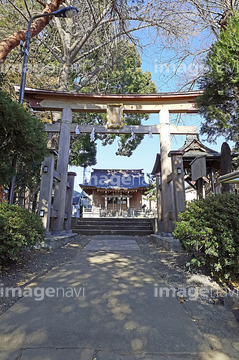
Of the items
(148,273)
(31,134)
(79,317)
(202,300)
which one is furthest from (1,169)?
(202,300)

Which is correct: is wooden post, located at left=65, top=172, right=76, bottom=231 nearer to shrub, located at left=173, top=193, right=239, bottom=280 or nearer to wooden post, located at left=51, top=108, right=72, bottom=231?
wooden post, located at left=51, top=108, right=72, bottom=231

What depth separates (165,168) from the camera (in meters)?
7.66

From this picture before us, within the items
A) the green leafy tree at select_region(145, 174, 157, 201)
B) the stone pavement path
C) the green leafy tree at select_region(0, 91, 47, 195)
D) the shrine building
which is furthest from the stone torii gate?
the green leafy tree at select_region(145, 174, 157, 201)

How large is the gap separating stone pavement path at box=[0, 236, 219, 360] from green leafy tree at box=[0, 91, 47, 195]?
214 centimetres

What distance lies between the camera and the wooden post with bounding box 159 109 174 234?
6878mm

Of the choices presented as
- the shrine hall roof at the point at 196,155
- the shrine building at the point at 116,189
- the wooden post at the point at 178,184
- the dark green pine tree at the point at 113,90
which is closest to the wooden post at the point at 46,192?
the wooden post at the point at 178,184

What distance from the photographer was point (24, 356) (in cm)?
148

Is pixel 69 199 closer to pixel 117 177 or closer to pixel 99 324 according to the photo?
pixel 99 324

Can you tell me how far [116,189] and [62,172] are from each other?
1465 centimetres

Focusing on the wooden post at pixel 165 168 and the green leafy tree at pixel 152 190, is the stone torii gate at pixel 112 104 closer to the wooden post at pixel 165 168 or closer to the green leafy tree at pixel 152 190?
the wooden post at pixel 165 168

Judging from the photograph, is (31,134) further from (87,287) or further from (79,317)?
(79,317)

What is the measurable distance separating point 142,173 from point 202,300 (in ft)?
79.4

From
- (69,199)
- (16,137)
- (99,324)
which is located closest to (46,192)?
(16,137)

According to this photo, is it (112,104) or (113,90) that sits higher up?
(113,90)
